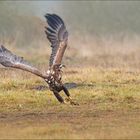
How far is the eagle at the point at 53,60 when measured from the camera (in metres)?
14.7

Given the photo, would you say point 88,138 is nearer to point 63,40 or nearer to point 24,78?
point 63,40

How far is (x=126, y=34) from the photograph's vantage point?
112 feet

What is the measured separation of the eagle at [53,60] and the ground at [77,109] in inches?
22.8

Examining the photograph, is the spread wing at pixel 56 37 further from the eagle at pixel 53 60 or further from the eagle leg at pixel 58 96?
the eagle leg at pixel 58 96

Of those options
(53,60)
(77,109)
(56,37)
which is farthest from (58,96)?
(56,37)

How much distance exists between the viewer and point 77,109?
50.8ft

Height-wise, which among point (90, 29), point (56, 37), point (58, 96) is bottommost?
point (58, 96)

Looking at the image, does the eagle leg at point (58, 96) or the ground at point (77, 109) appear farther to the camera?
the eagle leg at point (58, 96)

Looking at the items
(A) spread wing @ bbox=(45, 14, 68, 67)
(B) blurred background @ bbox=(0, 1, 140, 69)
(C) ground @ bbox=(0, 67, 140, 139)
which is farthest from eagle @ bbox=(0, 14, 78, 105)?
(B) blurred background @ bbox=(0, 1, 140, 69)

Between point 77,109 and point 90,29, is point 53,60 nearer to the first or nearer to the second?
point 77,109

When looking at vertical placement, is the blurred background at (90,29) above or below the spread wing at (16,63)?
above

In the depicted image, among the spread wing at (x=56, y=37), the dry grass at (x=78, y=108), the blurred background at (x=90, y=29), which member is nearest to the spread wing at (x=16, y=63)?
the spread wing at (x=56, y=37)

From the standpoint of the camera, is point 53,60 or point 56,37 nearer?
point 53,60

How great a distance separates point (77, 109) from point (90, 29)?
18.7m
